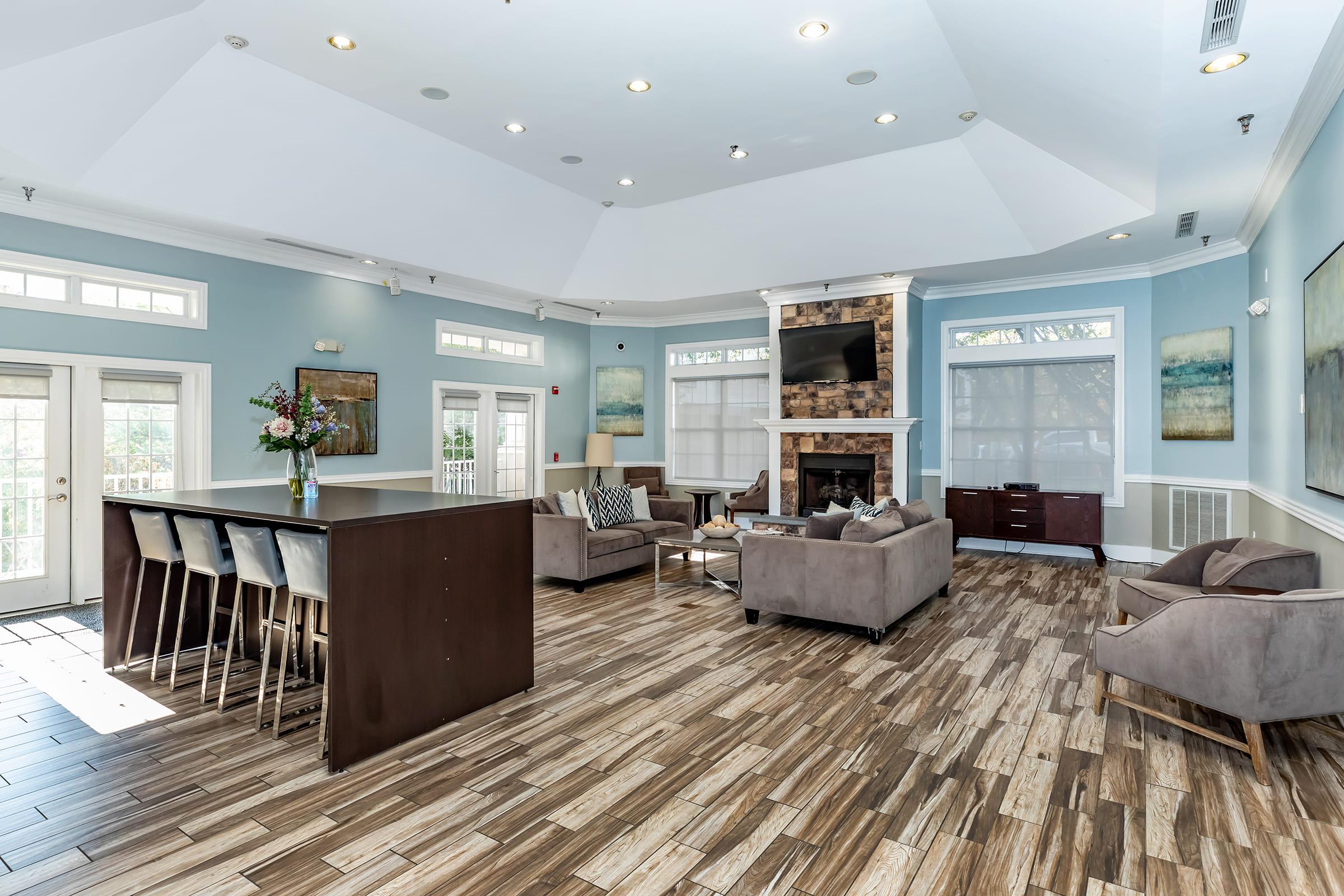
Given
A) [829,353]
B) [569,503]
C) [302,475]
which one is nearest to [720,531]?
[569,503]

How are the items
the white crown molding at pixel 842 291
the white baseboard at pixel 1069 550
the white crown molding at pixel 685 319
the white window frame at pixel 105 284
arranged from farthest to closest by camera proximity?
1. the white crown molding at pixel 685 319
2. the white crown molding at pixel 842 291
3. the white baseboard at pixel 1069 550
4. the white window frame at pixel 105 284

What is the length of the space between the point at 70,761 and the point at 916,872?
133 inches

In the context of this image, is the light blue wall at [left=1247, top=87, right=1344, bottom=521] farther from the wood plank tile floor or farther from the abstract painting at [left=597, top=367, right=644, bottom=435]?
the abstract painting at [left=597, top=367, right=644, bottom=435]

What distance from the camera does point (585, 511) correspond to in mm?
6465

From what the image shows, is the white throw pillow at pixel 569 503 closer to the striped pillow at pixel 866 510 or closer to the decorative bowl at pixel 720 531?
the decorative bowl at pixel 720 531

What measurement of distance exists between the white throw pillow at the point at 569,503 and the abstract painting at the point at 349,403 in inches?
90.5

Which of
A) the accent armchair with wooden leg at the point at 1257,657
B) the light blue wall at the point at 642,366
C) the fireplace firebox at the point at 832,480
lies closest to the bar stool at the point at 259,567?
the accent armchair with wooden leg at the point at 1257,657

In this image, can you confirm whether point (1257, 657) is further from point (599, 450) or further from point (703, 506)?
point (599, 450)

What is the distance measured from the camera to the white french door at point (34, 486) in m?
5.08

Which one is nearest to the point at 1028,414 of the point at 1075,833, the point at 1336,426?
the point at 1336,426

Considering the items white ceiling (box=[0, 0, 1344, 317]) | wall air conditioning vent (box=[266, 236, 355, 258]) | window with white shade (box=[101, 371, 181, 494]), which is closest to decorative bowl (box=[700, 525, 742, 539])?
white ceiling (box=[0, 0, 1344, 317])

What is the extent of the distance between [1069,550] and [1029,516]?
81cm

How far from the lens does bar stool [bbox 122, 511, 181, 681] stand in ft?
12.3

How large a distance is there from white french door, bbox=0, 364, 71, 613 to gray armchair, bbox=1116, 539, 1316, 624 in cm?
747
